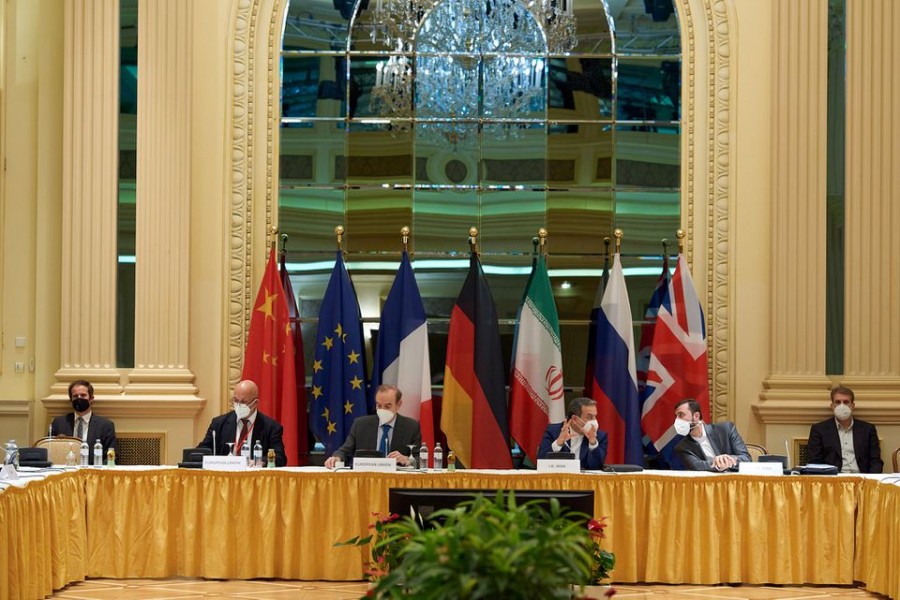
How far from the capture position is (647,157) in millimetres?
11820

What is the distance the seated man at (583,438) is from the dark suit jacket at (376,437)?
92 cm

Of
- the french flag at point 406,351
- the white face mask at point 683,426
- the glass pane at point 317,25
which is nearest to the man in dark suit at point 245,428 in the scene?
the french flag at point 406,351

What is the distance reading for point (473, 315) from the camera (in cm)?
1123

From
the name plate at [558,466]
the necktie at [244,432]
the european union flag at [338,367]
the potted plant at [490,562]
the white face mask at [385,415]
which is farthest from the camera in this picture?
the european union flag at [338,367]

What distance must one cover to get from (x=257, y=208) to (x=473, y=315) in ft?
6.74

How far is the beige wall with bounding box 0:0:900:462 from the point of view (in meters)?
11.1

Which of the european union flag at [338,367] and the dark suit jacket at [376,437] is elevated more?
the european union flag at [338,367]

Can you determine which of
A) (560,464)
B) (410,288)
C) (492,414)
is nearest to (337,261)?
(410,288)

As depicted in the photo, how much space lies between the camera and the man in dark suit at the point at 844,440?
10.5m

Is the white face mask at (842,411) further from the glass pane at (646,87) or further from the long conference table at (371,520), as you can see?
the glass pane at (646,87)

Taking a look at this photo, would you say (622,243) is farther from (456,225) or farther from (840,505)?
(840,505)

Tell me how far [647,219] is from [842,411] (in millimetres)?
Answer: 2388

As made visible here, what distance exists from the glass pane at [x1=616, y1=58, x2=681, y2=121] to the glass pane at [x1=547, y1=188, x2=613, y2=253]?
2.45 ft

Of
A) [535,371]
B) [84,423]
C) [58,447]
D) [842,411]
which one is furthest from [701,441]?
[84,423]
